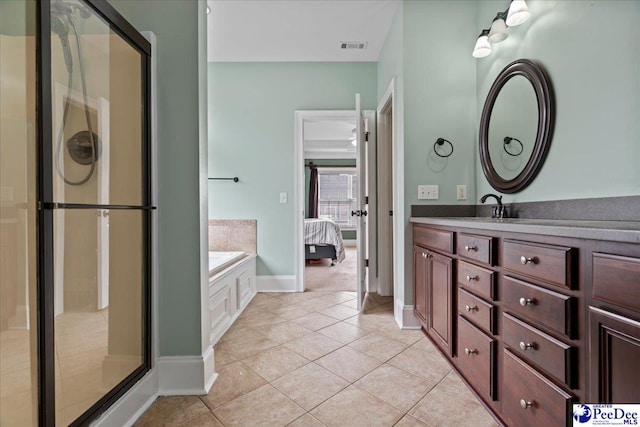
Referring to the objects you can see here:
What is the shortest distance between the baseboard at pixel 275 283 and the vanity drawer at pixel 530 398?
7.99 ft

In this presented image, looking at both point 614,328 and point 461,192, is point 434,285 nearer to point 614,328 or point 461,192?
point 461,192

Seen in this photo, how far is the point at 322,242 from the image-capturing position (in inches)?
202

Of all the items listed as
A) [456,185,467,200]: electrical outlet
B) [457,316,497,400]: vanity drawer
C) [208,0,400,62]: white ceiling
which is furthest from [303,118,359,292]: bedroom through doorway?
[457,316,497,400]: vanity drawer

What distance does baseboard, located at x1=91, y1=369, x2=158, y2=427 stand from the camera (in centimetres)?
120

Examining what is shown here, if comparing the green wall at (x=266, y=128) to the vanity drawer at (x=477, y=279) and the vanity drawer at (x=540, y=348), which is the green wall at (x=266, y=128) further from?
the vanity drawer at (x=540, y=348)

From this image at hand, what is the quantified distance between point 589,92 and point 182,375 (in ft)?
7.94

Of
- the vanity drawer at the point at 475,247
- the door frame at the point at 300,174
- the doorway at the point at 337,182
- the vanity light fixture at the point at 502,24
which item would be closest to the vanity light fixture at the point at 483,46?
the vanity light fixture at the point at 502,24

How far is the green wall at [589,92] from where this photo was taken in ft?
3.86

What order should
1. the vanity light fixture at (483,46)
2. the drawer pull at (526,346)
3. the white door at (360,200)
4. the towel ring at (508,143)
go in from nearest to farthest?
the drawer pull at (526,346), the towel ring at (508,143), the vanity light fixture at (483,46), the white door at (360,200)

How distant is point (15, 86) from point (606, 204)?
2271 mm

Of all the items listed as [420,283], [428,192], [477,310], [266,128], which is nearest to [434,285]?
[420,283]

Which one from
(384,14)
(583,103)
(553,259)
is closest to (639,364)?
(553,259)

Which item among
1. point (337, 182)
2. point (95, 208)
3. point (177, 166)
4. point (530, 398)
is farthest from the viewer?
point (337, 182)

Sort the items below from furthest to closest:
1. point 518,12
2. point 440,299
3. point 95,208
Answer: point 440,299, point 518,12, point 95,208
